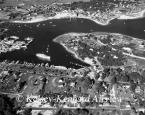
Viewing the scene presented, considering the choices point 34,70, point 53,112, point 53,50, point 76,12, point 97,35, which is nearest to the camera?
point 53,112

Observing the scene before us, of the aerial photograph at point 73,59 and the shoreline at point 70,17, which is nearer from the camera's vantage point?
the aerial photograph at point 73,59

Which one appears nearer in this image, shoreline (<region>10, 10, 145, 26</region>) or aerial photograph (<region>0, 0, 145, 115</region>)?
aerial photograph (<region>0, 0, 145, 115</region>)

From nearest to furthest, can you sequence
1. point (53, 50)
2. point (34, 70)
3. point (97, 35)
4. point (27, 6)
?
point (34, 70) < point (53, 50) < point (97, 35) < point (27, 6)

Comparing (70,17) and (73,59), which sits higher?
(70,17)

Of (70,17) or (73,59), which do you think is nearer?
(73,59)

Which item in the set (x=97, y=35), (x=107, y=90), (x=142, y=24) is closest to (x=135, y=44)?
A: (x=97, y=35)

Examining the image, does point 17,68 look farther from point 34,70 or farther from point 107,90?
point 107,90

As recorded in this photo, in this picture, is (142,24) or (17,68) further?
(142,24)
